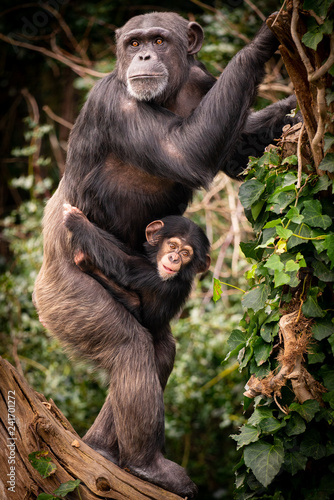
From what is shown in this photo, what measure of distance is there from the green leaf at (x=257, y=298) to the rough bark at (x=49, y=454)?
156cm

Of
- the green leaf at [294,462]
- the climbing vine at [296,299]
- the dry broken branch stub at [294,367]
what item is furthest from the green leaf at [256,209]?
the green leaf at [294,462]

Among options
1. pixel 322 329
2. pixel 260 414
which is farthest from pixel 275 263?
pixel 260 414

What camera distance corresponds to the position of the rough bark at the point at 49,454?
150 inches

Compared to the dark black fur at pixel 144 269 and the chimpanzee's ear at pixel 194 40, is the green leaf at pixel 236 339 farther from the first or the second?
the chimpanzee's ear at pixel 194 40

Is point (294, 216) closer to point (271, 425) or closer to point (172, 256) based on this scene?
point (271, 425)

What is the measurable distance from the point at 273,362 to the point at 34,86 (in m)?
9.16

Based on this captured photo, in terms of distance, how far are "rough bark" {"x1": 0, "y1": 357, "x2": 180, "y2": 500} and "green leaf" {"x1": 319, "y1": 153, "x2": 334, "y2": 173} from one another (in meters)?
2.40

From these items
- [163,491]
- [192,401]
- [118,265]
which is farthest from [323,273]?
[192,401]

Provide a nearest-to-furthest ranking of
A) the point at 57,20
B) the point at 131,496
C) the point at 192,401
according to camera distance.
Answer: the point at 131,496 < the point at 192,401 < the point at 57,20

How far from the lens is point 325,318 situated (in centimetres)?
314

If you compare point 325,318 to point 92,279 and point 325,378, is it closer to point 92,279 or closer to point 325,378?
point 325,378

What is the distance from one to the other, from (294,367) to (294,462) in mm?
510

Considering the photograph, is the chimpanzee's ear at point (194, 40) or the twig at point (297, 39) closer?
the twig at point (297, 39)

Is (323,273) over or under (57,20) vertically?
under
